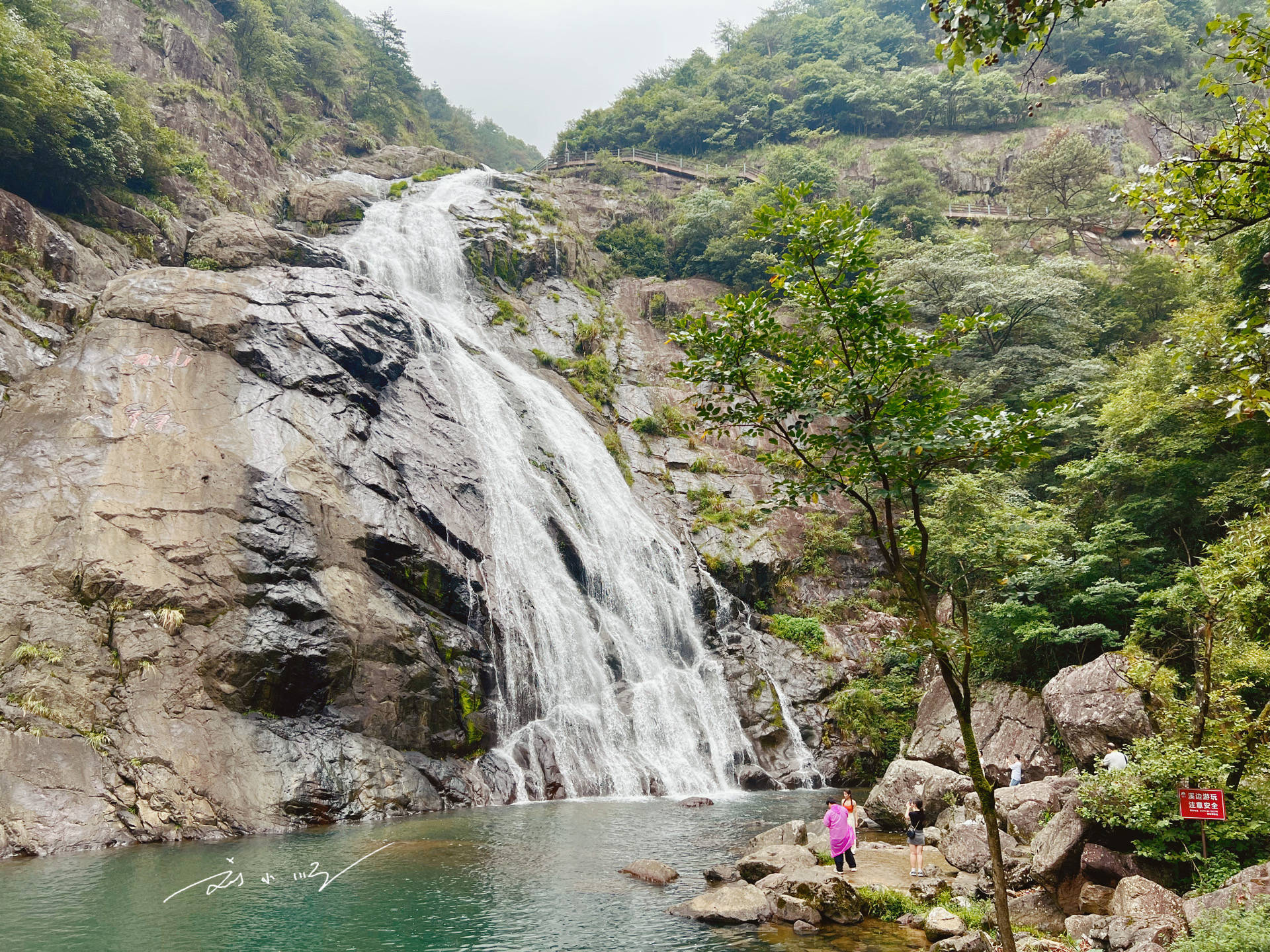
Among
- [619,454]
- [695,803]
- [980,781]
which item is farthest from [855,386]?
[619,454]

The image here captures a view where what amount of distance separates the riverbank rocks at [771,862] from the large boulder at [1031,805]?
3261 mm

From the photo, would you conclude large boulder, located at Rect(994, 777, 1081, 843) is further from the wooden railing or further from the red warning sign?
the wooden railing

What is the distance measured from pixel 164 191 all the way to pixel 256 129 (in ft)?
44.6

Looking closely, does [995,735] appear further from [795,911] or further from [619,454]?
[619,454]

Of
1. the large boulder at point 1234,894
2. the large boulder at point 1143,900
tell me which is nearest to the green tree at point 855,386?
the large boulder at point 1234,894

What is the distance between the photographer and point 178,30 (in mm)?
36094

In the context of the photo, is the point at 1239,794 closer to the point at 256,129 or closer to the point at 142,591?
the point at 142,591

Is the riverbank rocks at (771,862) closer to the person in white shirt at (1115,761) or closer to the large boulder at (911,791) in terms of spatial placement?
the large boulder at (911,791)

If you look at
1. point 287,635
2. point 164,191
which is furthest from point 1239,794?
point 164,191

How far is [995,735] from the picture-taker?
56.9 ft

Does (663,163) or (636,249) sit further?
(663,163)

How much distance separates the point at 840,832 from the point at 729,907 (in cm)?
245

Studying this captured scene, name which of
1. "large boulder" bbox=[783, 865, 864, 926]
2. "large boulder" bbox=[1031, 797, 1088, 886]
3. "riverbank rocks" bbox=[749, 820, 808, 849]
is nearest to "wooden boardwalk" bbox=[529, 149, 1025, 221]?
"riverbank rocks" bbox=[749, 820, 808, 849]

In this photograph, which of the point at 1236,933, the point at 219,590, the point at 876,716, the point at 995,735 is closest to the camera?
the point at 1236,933
